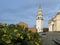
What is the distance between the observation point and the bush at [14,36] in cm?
845

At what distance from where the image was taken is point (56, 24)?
1887 inches

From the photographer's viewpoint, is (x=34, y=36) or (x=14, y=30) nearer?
(x=14, y=30)

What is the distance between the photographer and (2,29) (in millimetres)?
8820

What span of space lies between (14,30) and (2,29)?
465 mm

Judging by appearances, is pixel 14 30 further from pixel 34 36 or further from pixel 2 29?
pixel 34 36

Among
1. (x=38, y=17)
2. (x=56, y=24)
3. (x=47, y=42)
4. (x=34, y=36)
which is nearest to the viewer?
(x=34, y=36)

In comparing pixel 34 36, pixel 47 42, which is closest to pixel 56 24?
pixel 47 42

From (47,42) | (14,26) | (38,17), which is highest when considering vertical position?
(38,17)

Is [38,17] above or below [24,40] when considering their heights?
above

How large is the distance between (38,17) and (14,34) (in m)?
74.7

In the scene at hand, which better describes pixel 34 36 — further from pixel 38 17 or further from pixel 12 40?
pixel 38 17

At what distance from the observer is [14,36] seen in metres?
8.55

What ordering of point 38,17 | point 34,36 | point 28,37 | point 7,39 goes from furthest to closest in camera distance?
point 38,17
point 34,36
point 28,37
point 7,39

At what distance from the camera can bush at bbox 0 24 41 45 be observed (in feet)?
27.7
